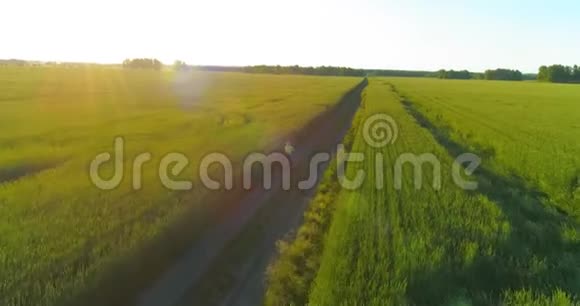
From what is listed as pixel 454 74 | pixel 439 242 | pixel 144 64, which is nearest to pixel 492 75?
pixel 454 74

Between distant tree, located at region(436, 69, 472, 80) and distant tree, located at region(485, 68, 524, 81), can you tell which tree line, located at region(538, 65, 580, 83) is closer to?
distant tree, located at region(485, 68, 524, 81)

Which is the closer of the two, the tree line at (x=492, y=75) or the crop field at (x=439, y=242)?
the crop field at (x=439, y=242)

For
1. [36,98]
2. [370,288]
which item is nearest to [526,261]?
[370,288]

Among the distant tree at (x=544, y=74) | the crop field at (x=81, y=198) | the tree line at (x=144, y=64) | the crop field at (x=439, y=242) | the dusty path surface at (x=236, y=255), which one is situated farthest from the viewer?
the tree line at (x=144, y=64)

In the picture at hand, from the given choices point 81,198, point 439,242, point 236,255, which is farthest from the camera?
point 81,198

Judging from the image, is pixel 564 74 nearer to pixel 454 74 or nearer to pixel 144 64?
pixel 454 74

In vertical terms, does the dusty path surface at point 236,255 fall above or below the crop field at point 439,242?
below

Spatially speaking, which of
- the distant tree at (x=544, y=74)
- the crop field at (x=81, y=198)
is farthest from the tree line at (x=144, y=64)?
the crop field at (x=81, y=198)

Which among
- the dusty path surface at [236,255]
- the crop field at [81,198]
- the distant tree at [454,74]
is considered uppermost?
the distant tree at [454,74]

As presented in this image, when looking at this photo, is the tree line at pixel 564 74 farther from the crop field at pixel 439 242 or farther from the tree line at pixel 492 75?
the crop field at pixel 439 242
